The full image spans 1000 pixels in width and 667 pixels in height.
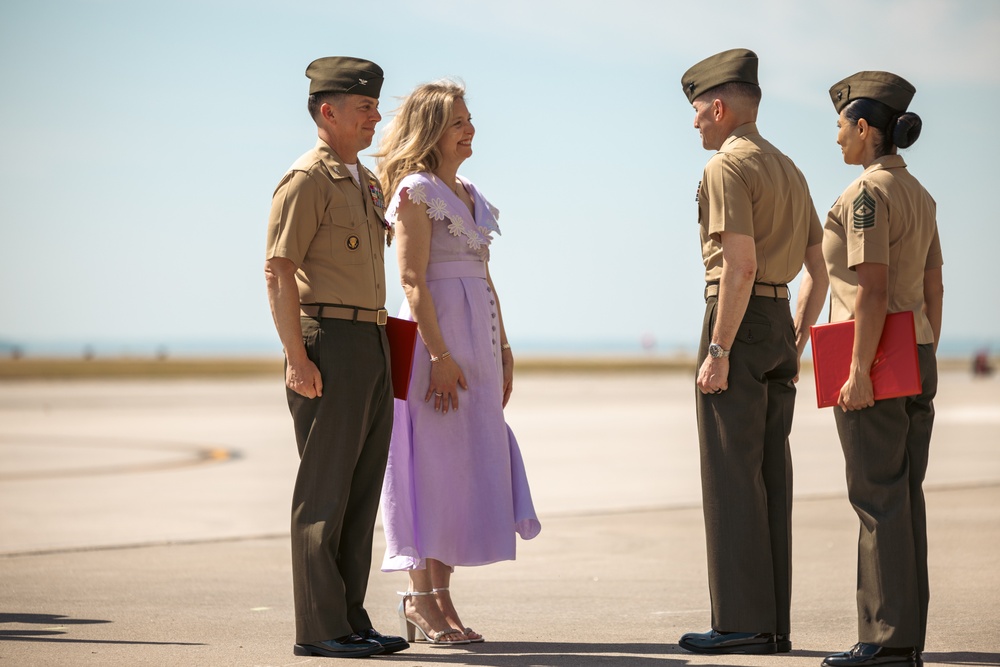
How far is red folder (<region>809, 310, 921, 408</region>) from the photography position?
461 cm

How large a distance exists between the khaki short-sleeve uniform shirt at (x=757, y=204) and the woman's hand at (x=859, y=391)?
606 millimetres

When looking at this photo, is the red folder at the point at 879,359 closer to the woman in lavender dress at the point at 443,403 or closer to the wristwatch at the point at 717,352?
the wristwatch at the point at 717,352

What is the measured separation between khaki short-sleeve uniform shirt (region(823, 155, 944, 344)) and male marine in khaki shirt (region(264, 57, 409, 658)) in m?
1.78

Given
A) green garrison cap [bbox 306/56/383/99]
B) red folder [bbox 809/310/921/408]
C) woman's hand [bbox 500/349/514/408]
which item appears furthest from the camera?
woman's hand [bbox 500/349/514/408]

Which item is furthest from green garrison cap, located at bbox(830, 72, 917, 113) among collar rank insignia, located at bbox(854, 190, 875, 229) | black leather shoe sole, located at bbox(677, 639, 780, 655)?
black leather shoe sole, located at bbox(677, 639, 780, 655)

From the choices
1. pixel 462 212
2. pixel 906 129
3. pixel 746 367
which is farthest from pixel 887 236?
pixel 462 212

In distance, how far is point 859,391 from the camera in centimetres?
466

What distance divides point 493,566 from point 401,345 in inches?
99.3

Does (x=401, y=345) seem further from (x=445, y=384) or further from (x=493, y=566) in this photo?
(x=493, y=566)

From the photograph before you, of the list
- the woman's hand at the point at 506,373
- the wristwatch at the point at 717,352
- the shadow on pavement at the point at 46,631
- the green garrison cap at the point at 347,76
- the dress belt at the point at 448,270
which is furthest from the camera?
the woman's hand at the point at 506,373

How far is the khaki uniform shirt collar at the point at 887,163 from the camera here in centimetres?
478

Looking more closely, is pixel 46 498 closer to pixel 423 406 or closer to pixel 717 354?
pixel 423 406

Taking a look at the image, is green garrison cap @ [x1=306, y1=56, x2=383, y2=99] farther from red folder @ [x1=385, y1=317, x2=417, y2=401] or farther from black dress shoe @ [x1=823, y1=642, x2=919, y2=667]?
black dress shoe @ [x1=823, y1=642, x2=919, y2=667]

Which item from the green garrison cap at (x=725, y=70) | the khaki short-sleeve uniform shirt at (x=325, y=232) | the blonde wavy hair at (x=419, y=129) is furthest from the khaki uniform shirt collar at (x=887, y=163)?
the khaki short-sleeve uniform shirt at (x=325, y=232)
